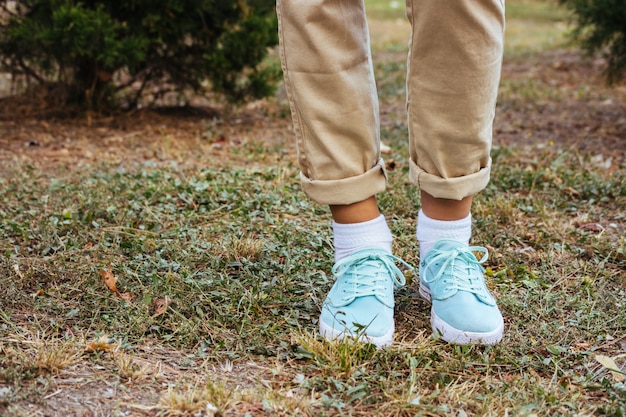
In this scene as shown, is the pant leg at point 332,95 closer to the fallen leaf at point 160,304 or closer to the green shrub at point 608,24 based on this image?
the fallen leaf at point 160,304

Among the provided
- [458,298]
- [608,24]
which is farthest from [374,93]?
[608,24]

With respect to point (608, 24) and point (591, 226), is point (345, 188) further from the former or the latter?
point (608, 24)

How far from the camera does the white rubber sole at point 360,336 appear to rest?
4.67 ft

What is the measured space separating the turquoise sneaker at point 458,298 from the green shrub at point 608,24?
253cm

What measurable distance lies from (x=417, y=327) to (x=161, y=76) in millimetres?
2452

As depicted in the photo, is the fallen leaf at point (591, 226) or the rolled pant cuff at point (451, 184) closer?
the rolled pant cuff at point (451, 184)

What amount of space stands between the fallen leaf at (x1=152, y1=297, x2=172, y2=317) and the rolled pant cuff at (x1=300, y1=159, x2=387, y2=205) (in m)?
0.43

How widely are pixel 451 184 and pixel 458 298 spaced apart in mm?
247

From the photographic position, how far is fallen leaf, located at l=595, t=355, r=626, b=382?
1.36 meters

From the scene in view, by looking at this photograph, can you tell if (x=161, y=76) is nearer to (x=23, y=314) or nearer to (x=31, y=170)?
(x=31, y=170)

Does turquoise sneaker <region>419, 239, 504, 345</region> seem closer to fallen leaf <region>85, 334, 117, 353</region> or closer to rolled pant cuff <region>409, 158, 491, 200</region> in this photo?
rolled pant cuff <region>409, 158, 491, 200</region>

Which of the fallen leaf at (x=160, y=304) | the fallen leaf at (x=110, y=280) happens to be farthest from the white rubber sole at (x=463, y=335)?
the fallen leaf at (x=110, y=280)

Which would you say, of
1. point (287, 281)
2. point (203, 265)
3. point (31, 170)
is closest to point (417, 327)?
point (287, 281)

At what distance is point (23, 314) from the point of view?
5.14 feet
